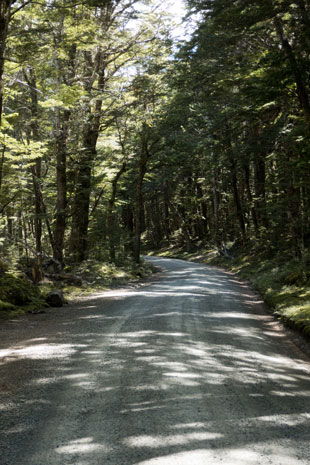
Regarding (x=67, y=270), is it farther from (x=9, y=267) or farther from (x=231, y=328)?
(x=231, y=328)

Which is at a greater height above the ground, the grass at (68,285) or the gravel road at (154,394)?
the grass at (68,285)

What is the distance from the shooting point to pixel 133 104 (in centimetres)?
1889

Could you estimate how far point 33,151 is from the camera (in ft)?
41.8

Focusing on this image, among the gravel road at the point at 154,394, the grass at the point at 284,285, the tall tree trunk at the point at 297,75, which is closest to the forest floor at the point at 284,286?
the grass at the point at 284,285

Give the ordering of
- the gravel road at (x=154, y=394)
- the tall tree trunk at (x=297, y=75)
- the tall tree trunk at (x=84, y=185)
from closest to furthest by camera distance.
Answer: the gravel road at (x=154, y=394) < the tall tree trunk at (x=297, y=75) < the tall tree trunk at (x=84, y=185)

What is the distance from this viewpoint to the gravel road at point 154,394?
3270 mm

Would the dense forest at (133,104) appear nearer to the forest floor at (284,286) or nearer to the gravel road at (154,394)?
the forest floor at (284,286)

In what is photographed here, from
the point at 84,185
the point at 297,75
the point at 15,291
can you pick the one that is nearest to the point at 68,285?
the point at 15,291

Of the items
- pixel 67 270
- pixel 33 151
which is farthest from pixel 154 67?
pixel 67 270

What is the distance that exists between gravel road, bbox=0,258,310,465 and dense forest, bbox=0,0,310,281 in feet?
19.6

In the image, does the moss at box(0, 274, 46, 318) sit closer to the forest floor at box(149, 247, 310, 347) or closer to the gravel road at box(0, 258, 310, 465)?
the gravel road at box(0, 258, 310, 465)

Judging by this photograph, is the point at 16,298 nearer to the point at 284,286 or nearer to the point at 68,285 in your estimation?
the point at 68,285

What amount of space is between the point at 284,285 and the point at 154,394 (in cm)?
964

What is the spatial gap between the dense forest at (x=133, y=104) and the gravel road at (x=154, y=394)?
235 inches
